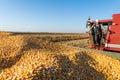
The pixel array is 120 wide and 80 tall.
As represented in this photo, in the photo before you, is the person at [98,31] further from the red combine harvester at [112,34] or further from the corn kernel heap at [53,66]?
the corn kernel heap at [53,66]

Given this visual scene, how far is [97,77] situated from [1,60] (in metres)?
4.41

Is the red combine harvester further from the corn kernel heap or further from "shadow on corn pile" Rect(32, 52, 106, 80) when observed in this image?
"shadow on corn pile" Rect(32, 52, 106, 80)

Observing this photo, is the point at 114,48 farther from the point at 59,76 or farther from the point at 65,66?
the point at 59,76

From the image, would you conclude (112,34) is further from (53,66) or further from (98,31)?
(53,66)

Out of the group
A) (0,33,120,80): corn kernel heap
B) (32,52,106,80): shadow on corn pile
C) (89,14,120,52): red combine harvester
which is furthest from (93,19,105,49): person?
(32,52,106,80): shadow on corn pile

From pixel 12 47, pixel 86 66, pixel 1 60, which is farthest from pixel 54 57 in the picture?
pixel 12 47

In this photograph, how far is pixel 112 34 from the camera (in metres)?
8.84

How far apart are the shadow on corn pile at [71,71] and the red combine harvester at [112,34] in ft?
4.56

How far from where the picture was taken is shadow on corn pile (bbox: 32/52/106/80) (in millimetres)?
5574

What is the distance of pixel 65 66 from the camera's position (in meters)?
6.73

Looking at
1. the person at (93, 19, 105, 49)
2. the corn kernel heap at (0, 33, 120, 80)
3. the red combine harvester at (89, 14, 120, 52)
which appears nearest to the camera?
the corn kernel heap at (0, 33, 120, 80)

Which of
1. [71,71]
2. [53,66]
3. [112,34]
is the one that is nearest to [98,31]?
[112,34]

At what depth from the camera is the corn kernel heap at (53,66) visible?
18.2 ft

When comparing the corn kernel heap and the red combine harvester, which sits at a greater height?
the red combine harvester
